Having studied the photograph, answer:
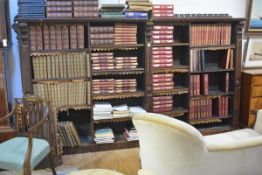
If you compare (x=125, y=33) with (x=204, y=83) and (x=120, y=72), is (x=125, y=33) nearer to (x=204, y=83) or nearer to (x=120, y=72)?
(x=120, y=72)

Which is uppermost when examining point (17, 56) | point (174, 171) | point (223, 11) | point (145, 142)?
point (223, 11)

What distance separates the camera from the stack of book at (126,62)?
323 centimetres

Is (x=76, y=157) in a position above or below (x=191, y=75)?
below

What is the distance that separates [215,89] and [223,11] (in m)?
1.01

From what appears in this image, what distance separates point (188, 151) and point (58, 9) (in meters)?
1.95

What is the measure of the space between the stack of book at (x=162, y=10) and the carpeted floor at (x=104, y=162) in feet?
5.08

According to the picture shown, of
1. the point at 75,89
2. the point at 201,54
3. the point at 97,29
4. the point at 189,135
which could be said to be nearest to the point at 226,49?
the point at 201,54

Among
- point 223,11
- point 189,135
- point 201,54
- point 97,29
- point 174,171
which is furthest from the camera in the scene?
point 223,11

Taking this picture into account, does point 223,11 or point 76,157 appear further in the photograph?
point 223,11

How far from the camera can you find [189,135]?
5.81 ft

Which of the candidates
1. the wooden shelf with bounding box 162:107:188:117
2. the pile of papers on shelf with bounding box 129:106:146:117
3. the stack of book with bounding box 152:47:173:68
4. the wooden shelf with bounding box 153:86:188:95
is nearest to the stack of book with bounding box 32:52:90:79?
the pile of papers on shelf with bounding box 129:106:146:117

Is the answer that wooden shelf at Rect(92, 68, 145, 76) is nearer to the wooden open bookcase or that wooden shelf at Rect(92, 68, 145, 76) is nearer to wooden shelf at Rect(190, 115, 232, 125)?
the wooden open bookcase

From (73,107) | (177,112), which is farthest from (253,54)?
(73,107)

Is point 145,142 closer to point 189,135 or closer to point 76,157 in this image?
point 189,135
